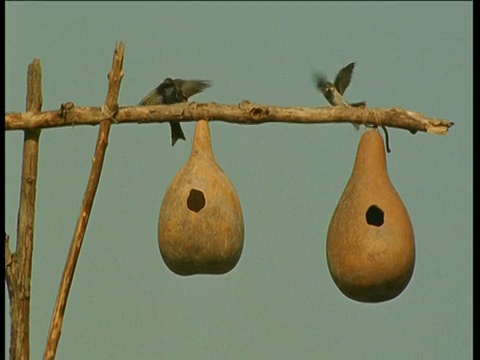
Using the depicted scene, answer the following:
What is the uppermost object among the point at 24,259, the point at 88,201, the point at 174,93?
the point at 174,93

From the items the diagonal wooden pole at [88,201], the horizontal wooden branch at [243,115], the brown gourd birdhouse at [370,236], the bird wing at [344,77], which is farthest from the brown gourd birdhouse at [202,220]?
the bird wing at [344,77]

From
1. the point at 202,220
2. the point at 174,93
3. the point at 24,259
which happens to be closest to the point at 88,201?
the point at 24,259

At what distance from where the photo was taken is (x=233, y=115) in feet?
27.6

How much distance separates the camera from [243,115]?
838 centimetres

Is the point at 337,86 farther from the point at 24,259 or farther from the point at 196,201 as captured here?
the point at 24,259

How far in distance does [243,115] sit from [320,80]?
722 millimetres

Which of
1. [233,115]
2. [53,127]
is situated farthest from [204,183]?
[53,127]

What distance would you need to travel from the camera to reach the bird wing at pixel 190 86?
8672 mm

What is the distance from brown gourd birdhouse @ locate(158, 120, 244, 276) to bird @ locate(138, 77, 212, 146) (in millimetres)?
263

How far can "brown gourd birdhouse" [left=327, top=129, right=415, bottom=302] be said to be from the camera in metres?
8.12

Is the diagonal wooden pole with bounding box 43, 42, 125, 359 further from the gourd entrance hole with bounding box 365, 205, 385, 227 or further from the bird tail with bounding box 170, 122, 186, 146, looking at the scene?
the gourd entrance hole with bounding box 365, 205, 385, 227

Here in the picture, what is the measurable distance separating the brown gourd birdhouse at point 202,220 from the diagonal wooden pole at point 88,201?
0.43 metres

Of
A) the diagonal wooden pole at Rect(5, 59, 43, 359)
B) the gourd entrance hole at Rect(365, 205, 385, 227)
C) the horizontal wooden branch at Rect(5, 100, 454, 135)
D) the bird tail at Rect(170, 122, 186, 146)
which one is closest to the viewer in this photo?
the diagonal wooden pole at Rect(5, 59, 43, 359)

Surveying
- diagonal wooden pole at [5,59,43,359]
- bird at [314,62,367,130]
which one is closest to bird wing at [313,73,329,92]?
bird at [314,62,367,130]
